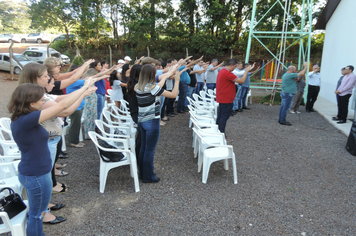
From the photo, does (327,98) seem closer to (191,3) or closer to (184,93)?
(184,93)

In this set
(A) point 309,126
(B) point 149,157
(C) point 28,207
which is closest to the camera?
(C) point 28,207

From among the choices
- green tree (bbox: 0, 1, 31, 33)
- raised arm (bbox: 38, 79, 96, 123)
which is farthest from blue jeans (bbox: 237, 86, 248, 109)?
green tree (bbox: 0, 1, 31, 33)

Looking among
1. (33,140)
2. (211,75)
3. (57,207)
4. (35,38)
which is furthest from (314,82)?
(35,38)

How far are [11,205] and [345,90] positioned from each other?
7.80 m

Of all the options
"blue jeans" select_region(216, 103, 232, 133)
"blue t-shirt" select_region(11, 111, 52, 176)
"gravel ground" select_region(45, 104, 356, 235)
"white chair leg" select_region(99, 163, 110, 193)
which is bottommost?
"gravel ground" select_region(45, 104, 356, 235)

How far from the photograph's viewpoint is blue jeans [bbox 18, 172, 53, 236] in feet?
6.36

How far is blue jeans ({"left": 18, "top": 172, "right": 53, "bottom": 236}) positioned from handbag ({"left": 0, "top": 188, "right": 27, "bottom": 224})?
0.10 metres

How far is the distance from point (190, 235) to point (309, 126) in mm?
5545

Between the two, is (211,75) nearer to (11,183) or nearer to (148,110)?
(148,110)

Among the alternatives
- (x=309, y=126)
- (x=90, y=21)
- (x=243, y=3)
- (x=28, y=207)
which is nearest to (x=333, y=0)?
(x=309, y=126)

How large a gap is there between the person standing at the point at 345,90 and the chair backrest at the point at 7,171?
7.73m

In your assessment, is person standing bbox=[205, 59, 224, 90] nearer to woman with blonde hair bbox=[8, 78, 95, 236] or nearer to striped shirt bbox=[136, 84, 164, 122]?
striped shirt bbox=[136, 84, 164, 122]

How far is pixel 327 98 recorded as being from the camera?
10.5 m

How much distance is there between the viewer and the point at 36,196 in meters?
1.98
